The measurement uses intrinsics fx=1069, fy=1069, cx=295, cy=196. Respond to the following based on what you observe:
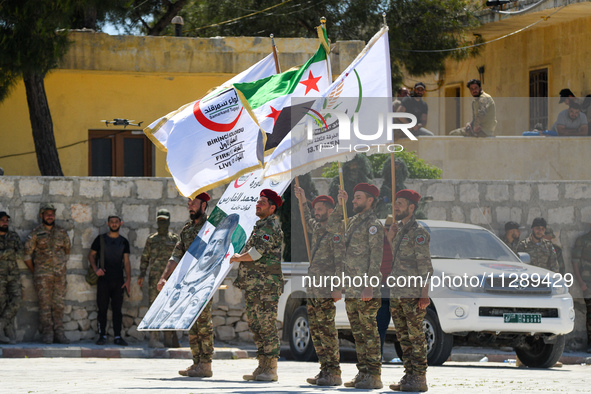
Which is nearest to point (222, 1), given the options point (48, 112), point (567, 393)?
point (48, 112)

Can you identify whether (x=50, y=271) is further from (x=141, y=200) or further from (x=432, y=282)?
(x=432, y=282)

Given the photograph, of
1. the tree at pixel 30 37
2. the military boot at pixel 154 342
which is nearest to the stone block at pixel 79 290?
the military boot at pixel 154 342

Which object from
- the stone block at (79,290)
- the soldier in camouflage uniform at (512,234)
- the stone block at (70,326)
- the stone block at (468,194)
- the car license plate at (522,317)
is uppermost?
the stone block at (468,194)

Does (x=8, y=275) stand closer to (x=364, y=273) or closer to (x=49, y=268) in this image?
(x=49, y=268)

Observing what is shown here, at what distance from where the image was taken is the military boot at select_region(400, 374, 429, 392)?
9602 mm

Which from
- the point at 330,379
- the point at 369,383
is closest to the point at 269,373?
the point at 330,379

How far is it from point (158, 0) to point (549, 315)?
17557 millimetres

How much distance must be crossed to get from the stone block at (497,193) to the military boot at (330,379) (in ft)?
20.5

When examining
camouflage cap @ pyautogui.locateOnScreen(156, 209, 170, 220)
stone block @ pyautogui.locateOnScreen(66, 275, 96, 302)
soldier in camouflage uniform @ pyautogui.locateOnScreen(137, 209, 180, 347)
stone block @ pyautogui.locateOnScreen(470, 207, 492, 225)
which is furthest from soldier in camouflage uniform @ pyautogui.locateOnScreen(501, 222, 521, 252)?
stone block @ pyautogui.locateOnScreen(66, 275, 96, 302)

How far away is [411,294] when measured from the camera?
967 cm

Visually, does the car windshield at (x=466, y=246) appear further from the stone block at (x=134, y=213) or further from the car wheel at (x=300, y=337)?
the stone block at (x=134, y=213)

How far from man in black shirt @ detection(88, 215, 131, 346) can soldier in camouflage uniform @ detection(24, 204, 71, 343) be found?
441 mm

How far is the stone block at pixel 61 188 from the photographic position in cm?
1515

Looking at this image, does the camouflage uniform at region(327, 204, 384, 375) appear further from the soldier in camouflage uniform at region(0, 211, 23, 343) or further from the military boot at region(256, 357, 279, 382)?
the soldier in camouflage uniform at region(0, 211, 23, 343)
